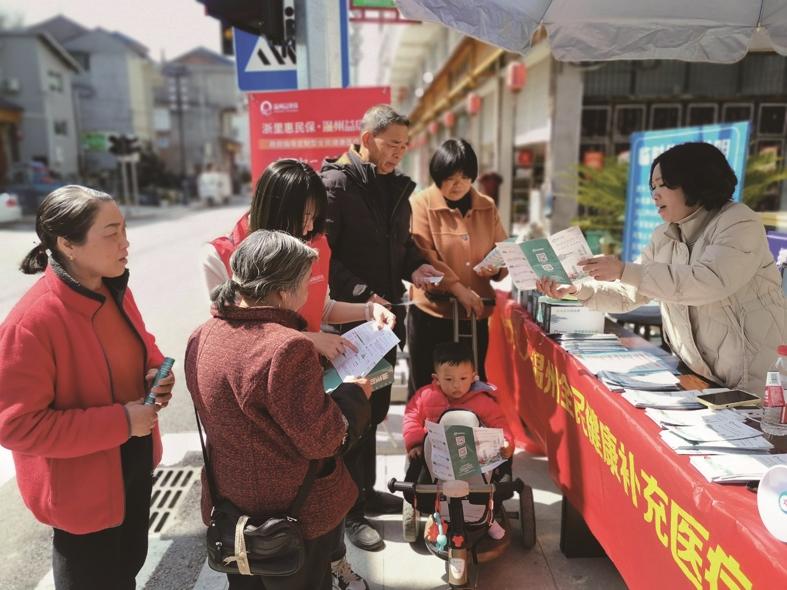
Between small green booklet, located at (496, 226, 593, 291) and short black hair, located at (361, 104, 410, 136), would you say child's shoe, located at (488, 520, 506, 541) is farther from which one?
short black hair, located at (361, 104, 410, 136)

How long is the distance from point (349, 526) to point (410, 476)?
49cm

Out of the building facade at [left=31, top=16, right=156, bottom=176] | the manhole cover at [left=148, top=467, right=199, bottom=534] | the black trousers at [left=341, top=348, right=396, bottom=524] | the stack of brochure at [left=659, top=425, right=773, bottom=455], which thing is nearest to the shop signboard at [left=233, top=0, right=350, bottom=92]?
the black trousers at [left=341, top=348, right=396, bottom=524]

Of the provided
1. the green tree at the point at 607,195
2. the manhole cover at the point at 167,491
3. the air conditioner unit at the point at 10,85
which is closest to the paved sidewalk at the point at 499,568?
the manhole cover at the point at 167,491

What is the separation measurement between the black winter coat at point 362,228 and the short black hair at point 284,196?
0.78 m

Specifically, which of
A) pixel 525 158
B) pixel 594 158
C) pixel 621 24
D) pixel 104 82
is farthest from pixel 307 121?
pixel 104 82

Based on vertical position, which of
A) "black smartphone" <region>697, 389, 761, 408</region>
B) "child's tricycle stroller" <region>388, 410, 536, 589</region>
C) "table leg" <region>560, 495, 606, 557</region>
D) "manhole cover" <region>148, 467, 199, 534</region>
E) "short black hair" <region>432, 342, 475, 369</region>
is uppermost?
"black smartphone" <region>697, 389, 761, 408</region>

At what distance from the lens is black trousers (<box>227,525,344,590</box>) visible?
5.96ft

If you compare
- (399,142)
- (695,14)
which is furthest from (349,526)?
(695,14)

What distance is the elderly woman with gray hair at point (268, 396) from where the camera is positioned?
61.7 inches

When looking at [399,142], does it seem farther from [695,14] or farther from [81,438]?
[81,438]

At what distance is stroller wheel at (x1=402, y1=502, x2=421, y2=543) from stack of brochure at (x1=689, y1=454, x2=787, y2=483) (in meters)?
1.52

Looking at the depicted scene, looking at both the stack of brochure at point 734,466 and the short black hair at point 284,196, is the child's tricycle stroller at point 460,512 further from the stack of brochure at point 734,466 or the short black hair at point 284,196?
the short black hair at point 284,196

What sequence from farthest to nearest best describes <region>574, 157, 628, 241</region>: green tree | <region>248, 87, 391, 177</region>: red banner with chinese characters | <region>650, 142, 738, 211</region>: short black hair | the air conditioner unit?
1. the air conditioner unit
2. <region>574, 157, 628, 241</region>: green tree
3. <region>248, 87, 391, 177</region>: red banner with chinese characters
4. <region>650, 142, 738, 211</region>: short black hair

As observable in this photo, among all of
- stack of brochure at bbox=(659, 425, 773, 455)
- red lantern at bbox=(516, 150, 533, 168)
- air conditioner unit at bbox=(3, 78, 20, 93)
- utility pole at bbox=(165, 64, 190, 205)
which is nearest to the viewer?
stack of brochure at bbox=(659, 425, 773, 455)
